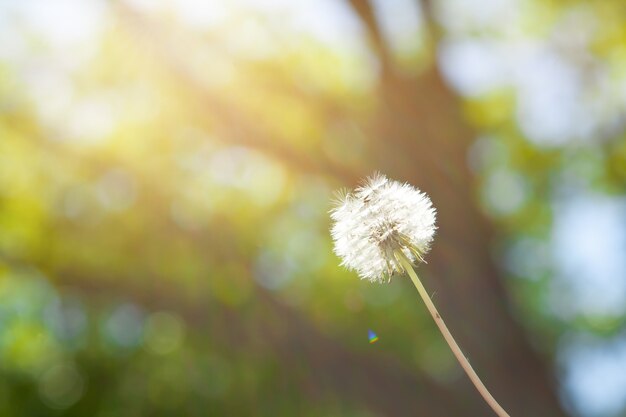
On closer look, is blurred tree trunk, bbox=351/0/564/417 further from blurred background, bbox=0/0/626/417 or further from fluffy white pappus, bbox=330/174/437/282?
fluffy white pappus, bbox=330/174/437/282

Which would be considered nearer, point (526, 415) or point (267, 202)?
point (526, 415)

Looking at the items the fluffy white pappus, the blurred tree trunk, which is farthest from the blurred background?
the fluffy white pappus

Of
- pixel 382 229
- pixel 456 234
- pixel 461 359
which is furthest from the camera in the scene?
pixel 456 234

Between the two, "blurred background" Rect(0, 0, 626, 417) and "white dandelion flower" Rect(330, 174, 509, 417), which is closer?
"white dandelion flower" Rect(330, 174, 509, 417)

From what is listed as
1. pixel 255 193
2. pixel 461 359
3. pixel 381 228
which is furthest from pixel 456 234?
pixel 461 359

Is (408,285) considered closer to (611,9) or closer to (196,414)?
(196,414)

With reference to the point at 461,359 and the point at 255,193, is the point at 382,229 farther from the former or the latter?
the point at 255,193

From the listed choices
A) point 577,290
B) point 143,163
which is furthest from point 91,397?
point 577,290
